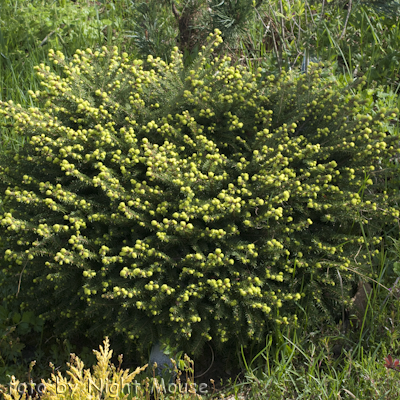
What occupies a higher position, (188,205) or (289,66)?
(289,66)

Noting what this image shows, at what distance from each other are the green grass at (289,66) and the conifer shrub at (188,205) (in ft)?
0.69

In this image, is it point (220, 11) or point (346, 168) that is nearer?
point (346, 168)

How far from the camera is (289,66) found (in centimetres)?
366

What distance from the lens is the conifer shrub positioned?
2232 millimetres

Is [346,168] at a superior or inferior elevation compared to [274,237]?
superior

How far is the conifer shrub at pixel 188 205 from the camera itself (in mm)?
2232

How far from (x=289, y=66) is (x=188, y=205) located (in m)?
2.07

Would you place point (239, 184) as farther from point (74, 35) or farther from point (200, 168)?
point (74, 35)

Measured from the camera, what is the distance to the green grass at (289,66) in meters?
2.28

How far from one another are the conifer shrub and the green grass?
0.69 feet

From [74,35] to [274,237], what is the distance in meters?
3.34

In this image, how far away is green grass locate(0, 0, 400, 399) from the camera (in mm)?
2275

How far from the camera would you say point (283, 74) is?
Result: 2.80 metres

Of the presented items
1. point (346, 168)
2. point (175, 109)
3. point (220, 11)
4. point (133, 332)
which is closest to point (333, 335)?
point (346, 168)
